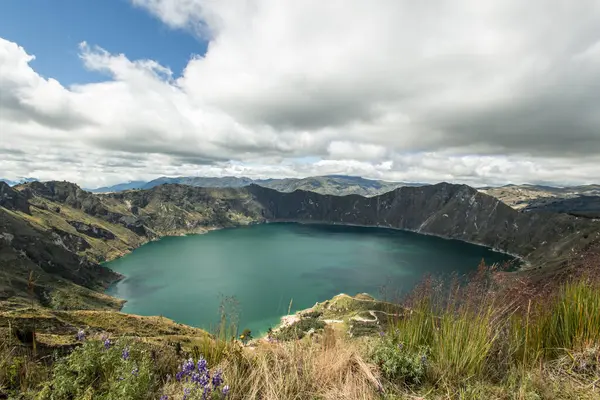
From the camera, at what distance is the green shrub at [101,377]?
3.34 metres

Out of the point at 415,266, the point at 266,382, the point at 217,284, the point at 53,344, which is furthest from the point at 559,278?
the point at 415,266

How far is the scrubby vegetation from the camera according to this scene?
3.71 m

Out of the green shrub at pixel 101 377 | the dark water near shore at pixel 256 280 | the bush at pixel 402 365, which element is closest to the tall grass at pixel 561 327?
the bush at pixel 402 365

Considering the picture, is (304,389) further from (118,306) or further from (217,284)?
(217,284)

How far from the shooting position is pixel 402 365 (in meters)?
4.43

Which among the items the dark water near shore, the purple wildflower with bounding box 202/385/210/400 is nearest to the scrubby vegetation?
the purple wildflower with bounding box 202/385/210/400

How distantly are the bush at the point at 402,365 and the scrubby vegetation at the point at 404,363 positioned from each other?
0.02 meters

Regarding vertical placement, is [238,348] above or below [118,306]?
above

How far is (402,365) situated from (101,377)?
4255mm

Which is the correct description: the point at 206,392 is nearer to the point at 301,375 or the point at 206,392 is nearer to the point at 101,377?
the point at 301,375

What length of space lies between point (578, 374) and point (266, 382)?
427cm

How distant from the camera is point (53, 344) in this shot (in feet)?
41.4

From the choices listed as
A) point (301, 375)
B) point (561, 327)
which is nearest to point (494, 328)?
point (561, 327)

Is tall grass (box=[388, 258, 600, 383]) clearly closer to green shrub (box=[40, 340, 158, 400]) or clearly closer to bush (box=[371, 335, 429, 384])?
bush (box=[371, 335, 429, 384])
